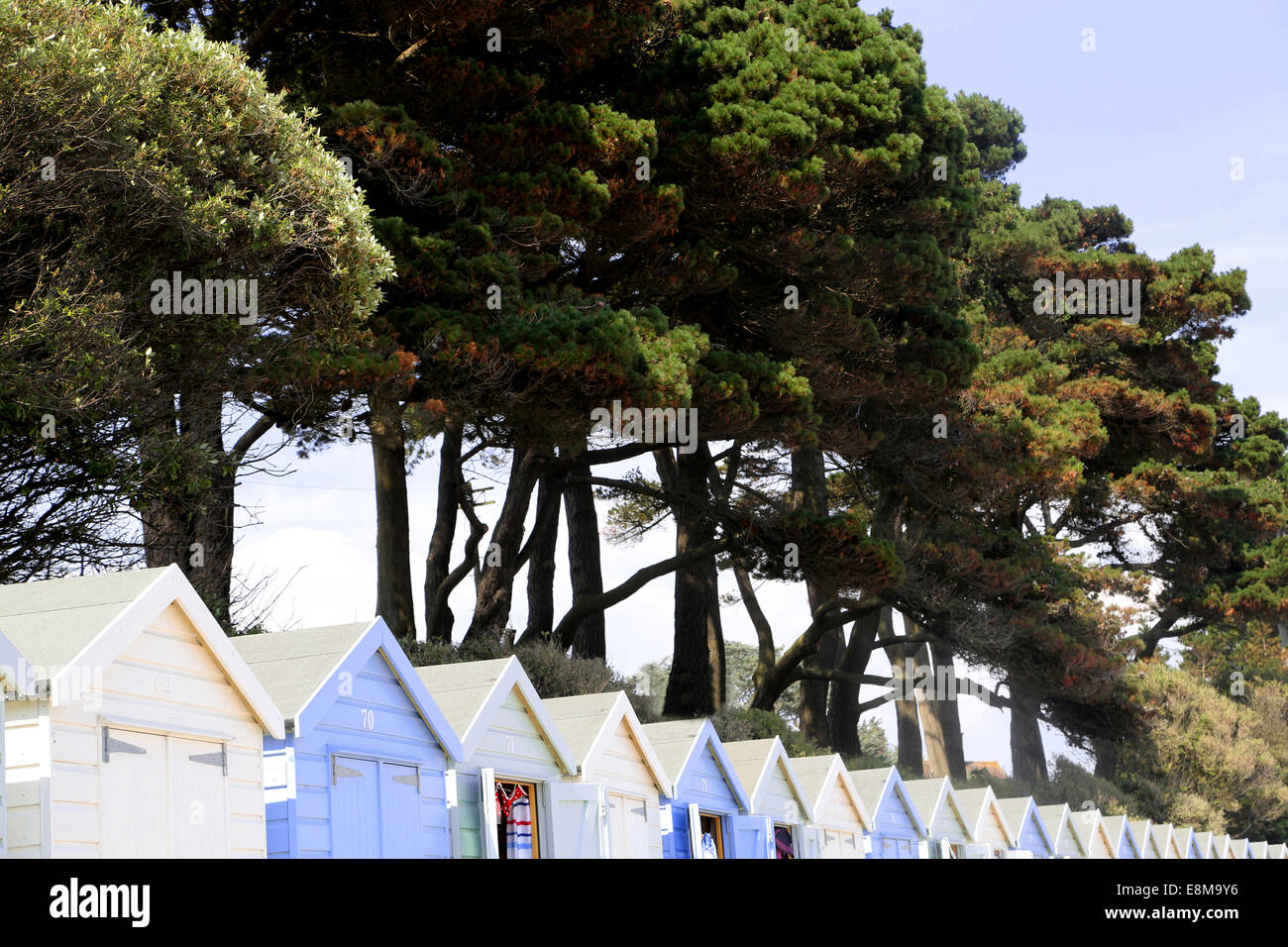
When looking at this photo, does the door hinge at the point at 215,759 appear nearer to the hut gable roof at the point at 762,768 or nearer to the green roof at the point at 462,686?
the green roof at the point at 462,686

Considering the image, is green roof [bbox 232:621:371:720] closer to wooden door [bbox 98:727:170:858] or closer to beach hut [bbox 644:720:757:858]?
wooden door [bbox 98:727:170:858]

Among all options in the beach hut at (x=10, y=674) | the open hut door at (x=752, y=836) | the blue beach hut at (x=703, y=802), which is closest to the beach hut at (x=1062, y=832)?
the open hut door at (x=752, y=836)

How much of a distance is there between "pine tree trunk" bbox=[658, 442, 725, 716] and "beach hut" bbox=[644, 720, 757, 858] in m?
10.1

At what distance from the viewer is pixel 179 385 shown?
45.7 feet

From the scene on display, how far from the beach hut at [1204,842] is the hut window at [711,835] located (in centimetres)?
2098

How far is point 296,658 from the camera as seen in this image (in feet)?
32.2

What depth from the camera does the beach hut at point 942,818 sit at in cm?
2002

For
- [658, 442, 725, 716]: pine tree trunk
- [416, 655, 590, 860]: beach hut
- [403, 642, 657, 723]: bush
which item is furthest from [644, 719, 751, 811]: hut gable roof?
[658, 442, 725, 716]: pine tree trunk

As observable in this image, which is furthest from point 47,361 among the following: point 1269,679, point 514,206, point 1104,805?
point 1269,679

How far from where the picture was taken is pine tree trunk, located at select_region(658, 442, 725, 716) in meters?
26.1

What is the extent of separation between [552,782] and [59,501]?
6109 millimetres

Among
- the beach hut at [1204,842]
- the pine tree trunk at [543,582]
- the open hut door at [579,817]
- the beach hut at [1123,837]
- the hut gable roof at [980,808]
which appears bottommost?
the beach hut at [1204,842]

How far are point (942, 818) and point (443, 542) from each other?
1003cm
